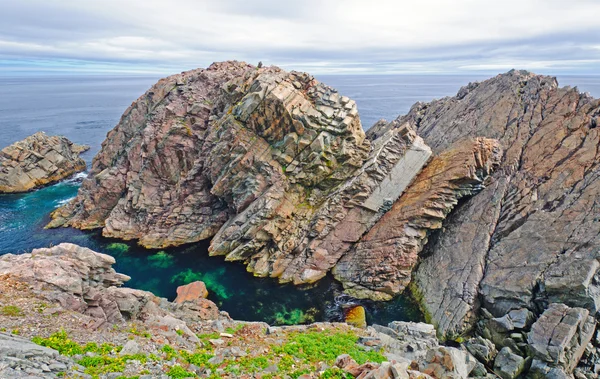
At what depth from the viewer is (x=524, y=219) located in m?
38.1

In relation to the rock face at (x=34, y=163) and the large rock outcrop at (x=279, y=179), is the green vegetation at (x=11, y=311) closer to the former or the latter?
the large rock outcrop at (x=279, y=179)

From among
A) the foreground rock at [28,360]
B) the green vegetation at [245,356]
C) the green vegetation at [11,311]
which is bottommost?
the green vegetation at [245,356]

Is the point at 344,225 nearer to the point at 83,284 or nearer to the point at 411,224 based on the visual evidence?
the point at 411,224

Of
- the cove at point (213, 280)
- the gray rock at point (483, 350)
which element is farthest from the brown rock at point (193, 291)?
the gray rock at point (483, 350)

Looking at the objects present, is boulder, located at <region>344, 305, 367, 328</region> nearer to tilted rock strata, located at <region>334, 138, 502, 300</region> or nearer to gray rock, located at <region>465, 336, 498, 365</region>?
tilted rock strata, located at <region>334, 138, 502, 300</region>

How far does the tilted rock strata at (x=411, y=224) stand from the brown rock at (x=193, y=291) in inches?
635

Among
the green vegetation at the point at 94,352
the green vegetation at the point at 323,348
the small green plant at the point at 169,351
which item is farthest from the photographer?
the green vegetation at the point at 323,348

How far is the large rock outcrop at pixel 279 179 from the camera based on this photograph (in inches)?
1804

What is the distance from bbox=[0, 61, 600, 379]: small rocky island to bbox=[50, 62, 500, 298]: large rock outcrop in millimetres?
214

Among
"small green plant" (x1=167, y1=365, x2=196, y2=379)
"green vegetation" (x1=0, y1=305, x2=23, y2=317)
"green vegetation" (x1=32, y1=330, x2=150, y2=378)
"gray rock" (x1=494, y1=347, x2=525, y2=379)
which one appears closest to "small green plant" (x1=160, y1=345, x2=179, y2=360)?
"green vegetation" (x1=32, y1=330, x2=150, y2=378)

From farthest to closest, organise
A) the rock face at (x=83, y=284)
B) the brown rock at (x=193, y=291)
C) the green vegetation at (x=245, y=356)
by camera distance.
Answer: the brown rock at (x=193, y=291) → the rock face at (x=83, y=284) → the green vegetation at (x=245, y=356)

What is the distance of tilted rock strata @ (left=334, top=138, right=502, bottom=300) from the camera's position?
4231 centimetres

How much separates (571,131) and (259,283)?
136ft

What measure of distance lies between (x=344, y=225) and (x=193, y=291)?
2030 centimetres
